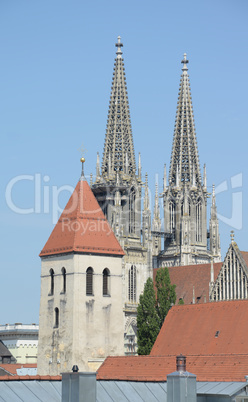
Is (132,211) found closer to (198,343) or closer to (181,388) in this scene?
(198,343)

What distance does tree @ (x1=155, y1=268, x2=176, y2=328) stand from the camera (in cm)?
10138

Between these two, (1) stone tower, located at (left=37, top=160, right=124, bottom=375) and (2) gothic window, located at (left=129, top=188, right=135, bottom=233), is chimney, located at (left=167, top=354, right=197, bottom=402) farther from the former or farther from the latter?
(2) gothic window, located at (left=129, top=188, right=135, bottom=233)

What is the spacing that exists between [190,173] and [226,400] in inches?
3978

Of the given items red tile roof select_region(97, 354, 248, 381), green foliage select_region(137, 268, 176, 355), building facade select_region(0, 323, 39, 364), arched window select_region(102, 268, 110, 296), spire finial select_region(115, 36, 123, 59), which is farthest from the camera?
spire finial select_region(115, 36, 123, 59)

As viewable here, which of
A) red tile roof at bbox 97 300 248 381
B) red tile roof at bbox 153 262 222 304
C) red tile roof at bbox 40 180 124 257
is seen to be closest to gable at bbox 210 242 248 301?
red tile roof at bbox 153 262 222 304

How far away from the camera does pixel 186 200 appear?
14462 cm

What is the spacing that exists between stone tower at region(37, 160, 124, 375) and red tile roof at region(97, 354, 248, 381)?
2.11m

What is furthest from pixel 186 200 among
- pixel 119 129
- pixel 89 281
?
pixel 89 281

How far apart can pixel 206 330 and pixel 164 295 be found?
35.6 metres

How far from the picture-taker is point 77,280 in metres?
65.9

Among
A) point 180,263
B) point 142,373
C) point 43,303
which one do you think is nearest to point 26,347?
point 180,263

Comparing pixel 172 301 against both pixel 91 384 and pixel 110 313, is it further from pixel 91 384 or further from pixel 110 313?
pixel 91 384

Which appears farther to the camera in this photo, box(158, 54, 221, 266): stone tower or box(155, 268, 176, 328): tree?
box(158, 54, 221, 266): stone tower

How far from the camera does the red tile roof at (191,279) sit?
413 ft
